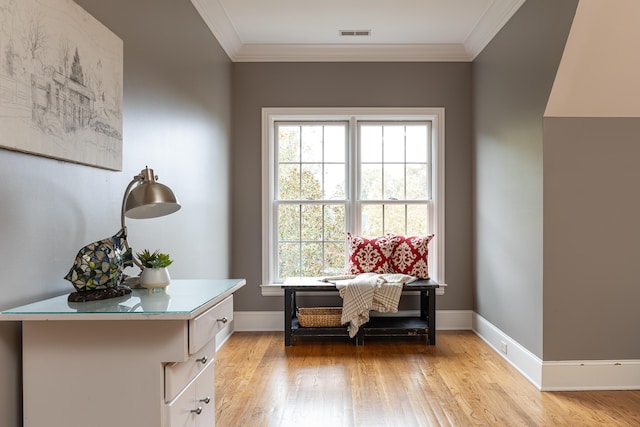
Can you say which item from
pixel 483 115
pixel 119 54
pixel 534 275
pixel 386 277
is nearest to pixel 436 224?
pixel 386 277

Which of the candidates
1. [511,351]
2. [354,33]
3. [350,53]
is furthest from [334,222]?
[511,351]

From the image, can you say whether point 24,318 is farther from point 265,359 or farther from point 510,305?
point 510,305

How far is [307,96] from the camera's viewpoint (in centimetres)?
462

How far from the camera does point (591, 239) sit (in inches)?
118

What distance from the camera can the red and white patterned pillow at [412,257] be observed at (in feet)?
14.3

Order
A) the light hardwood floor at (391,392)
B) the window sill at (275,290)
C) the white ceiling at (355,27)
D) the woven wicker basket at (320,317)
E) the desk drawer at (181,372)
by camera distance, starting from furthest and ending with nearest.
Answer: the window sill at (275,290) < the woven wicker basket at (320,317) < the white ceiling at (355,27) < the light hardwood floor at (391,392) < the desk drawer at (181,372)

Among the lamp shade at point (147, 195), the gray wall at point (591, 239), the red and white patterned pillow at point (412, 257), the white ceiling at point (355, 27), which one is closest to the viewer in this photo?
the lamp shade at point (147, 195)

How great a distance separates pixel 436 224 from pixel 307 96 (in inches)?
70.7

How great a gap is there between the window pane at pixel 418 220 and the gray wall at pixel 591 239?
1760 millimetres

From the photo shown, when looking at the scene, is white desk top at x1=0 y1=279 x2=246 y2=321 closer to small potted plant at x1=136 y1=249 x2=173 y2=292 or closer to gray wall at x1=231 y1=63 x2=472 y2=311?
small potted plant at x1=136 y1=249 x2=173 y2=292

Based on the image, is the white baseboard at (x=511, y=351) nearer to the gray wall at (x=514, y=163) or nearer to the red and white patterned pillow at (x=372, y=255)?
the gray wall at (x=514, y=163)

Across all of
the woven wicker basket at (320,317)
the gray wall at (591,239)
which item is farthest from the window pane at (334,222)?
the gray wall at (591,239)

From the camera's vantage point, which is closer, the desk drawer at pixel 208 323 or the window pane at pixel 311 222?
the desk drawer at pixel 208 323

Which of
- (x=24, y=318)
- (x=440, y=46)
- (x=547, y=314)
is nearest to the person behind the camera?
(x=24, y=318)
